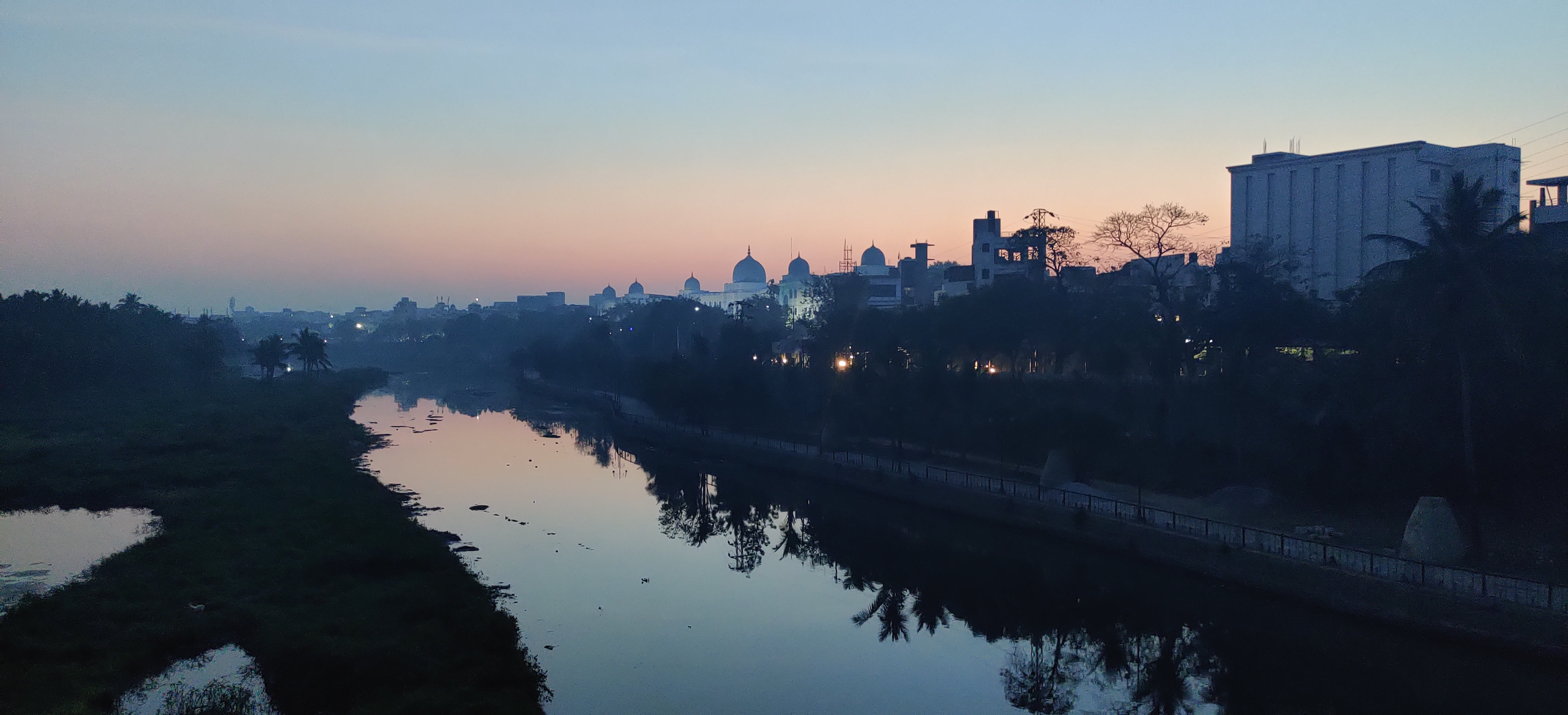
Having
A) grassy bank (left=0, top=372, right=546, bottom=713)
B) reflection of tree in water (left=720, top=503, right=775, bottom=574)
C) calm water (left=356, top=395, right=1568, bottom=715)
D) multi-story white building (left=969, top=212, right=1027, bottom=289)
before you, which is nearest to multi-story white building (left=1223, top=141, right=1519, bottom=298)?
multi-story white building (left=969, top=212, right=1027, bottom=289)

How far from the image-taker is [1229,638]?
893 inches

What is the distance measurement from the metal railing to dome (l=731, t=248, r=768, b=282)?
464ft

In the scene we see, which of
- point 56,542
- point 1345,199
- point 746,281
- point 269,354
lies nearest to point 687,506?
point 56,542

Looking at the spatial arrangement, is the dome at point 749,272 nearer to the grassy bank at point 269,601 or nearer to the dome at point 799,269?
the dome at point 799,269

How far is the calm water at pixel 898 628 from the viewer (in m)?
19.6

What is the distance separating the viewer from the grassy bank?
18.1 meters

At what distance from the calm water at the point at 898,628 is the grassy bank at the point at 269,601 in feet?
6.54

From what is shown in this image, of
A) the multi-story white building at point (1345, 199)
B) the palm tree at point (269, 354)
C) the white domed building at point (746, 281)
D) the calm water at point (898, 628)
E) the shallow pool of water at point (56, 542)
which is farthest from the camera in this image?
the white domed building at point (746, 281)

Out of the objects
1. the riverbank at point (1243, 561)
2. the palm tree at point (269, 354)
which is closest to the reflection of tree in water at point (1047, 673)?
the riverbank at point (1243, 561)

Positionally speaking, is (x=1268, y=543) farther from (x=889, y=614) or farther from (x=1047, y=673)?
(x=889, y=614)

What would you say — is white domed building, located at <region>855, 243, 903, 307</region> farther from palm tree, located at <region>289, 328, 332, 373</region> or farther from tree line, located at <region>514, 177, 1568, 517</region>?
palm tree, located at <region>289, 328, 332, 373</region>

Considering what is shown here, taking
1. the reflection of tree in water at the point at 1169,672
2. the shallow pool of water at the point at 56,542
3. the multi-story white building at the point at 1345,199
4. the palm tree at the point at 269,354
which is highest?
the multi-story white building at the point at 1345,199

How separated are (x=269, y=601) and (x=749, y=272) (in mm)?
161443

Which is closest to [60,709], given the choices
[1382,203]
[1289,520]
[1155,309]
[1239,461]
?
[1289,520]
